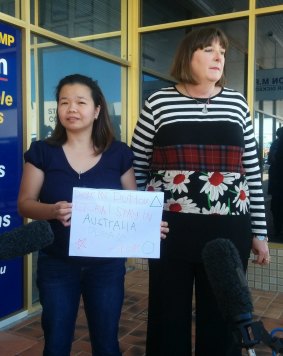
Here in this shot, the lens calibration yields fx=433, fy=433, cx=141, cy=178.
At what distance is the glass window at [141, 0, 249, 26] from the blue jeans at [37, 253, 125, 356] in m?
3.85

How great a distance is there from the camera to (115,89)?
524 centimetres

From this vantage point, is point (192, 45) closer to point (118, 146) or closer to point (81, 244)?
point (118, 146)

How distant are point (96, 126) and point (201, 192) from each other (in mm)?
596

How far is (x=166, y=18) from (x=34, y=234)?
4.69 metres

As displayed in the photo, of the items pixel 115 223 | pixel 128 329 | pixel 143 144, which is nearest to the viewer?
pixel 115 223

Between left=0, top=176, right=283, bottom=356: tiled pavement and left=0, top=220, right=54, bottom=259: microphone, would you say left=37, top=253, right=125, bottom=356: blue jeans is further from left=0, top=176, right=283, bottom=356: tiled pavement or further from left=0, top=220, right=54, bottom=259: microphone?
left=0, top=176, right=283, bottom=356: tiled pavement

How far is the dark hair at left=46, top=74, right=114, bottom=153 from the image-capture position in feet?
6.59

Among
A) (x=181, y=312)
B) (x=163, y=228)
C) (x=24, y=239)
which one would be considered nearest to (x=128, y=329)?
(x=181, y=312)

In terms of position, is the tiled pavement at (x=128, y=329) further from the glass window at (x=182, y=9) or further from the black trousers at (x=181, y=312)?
the glass window at (x=182, y=9)

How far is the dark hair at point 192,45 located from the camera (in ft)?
6.44

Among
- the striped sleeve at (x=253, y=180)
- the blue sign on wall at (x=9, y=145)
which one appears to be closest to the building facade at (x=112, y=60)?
the blue sign on wall at (x=9, y=145)

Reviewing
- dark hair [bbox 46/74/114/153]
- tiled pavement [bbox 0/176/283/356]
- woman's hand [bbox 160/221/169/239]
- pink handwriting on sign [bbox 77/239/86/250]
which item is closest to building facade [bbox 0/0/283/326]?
tiled pavement [bbox 0/176/283/356]

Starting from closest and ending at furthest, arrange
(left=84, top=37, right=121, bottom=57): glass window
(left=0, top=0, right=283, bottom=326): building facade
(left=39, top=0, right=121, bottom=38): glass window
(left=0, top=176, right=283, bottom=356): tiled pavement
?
(left=0, top=176, right=283, bottom=356): tiled pavement → (left=0, top=0, right=283, bottom=326): building facade → (left=39, top=0, right=121, bottom=38): glass window → (left=84, top=37, right=121, bottom=57): glass window

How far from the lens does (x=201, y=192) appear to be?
6.30ft
